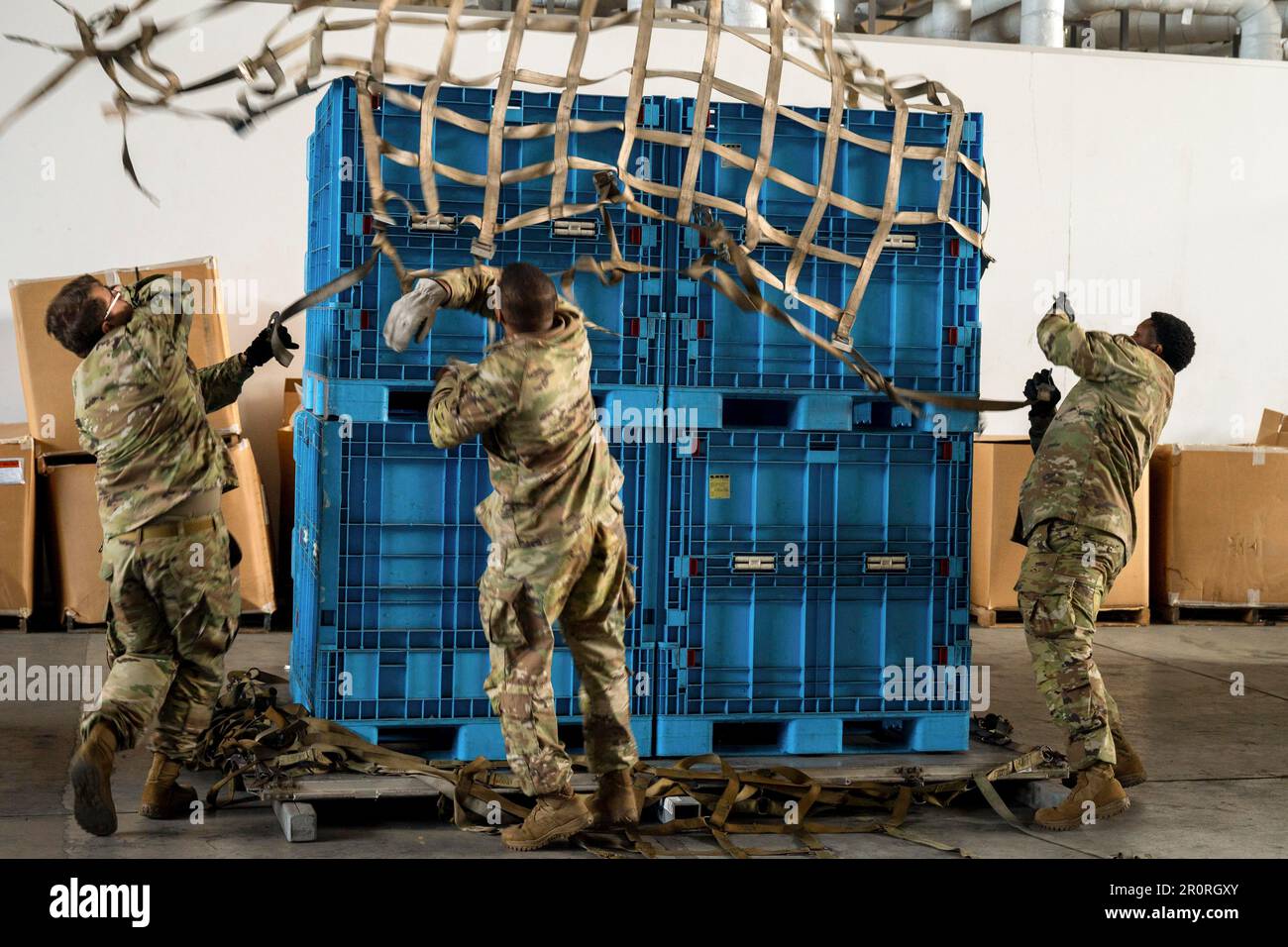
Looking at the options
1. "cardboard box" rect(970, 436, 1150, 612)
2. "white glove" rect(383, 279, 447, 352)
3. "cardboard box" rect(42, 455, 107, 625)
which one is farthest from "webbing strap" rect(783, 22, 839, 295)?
"cardboard box" rect(42, 455, 107, 625)

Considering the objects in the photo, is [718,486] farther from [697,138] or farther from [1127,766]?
[1127,766]

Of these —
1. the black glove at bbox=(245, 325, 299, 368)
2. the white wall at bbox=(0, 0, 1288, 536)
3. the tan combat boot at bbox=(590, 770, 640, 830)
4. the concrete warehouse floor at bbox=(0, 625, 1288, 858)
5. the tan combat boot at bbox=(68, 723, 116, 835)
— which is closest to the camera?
the tan combat boot at bbox=(68, 723, 116, 835)

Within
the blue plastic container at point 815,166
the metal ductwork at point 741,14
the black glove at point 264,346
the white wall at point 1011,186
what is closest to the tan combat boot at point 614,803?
the black glove at point 264,346

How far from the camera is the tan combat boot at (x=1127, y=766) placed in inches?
239

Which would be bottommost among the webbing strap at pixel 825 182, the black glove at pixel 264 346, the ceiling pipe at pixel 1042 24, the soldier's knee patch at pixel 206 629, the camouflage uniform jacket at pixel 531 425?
the soldier's knee patch at pixel 206 629

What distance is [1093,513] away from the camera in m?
5.72

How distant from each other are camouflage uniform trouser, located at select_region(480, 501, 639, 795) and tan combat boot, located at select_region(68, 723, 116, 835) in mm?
1345

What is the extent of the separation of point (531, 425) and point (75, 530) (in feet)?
16.9

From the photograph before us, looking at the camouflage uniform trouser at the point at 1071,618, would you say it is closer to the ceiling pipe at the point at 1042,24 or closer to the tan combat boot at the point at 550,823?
the tan combat boot at the point at 550,823

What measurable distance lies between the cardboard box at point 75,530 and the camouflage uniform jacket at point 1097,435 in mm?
5872

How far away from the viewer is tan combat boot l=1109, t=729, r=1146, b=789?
19.9 ft

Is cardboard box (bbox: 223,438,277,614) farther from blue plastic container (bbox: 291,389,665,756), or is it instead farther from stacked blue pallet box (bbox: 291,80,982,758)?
blue plastic container (bbox: 291,389,665,756)

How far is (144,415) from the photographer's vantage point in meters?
5.16

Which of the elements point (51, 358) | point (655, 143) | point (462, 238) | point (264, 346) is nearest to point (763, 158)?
point (655, 143)
